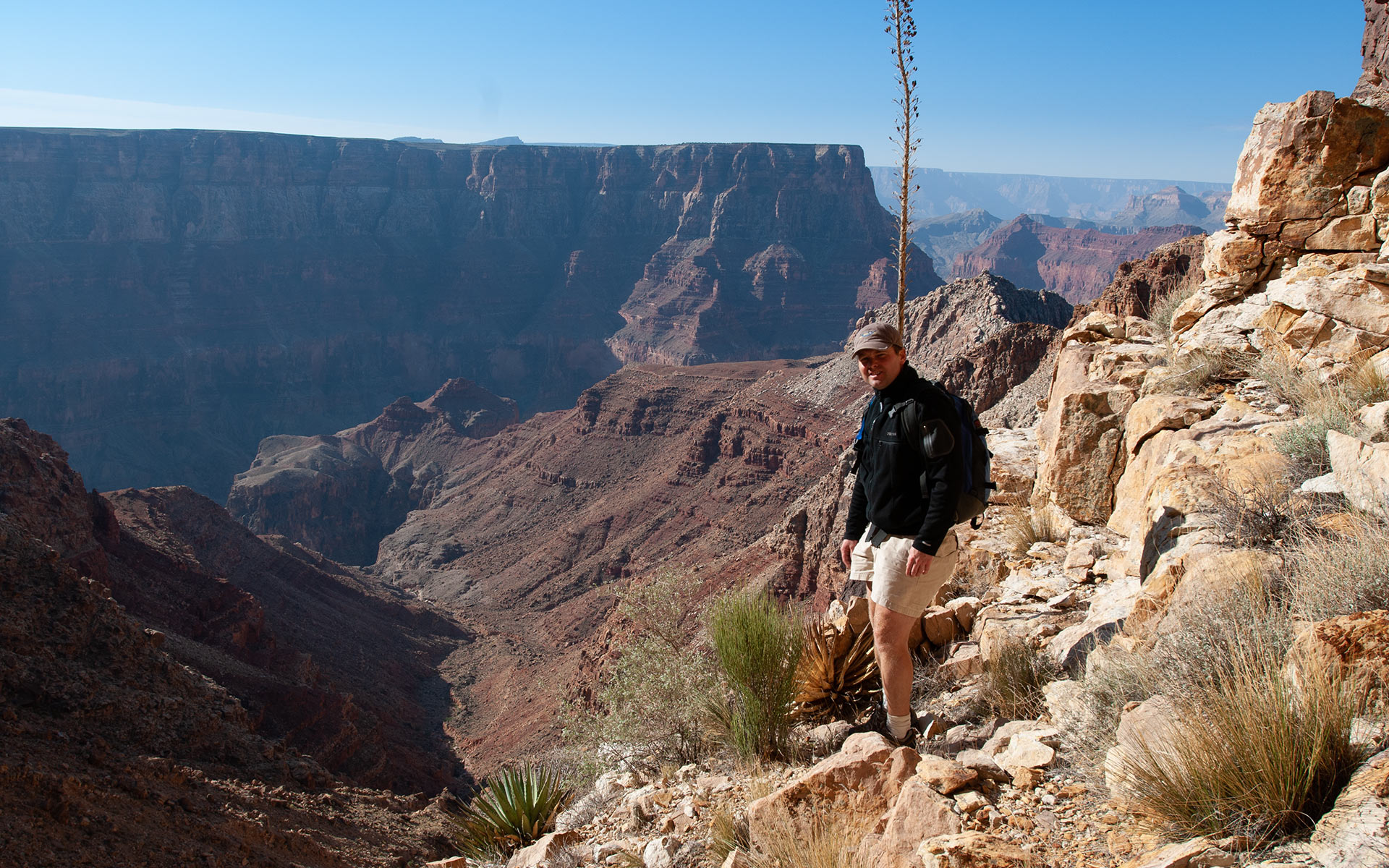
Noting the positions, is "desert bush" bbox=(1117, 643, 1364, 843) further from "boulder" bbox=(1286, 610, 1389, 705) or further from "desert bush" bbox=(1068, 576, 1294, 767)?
"desert bush" bbox=(1068, 576, 1294, 767)

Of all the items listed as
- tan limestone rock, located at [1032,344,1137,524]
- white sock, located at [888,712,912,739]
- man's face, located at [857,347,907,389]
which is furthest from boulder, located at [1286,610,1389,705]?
tan limestone rock, located at [1032,344,1137,524]

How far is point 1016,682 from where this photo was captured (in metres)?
5.04

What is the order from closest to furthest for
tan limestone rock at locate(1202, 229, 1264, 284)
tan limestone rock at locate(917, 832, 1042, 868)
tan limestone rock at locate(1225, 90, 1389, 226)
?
1. tan limestone rock at locate(917, 832, 1042, 868)
2. tan limestone rock at locate(1225, 90, 1389, 226)
3. tan limestone rock at locate(1202, 229, 1264, 284)

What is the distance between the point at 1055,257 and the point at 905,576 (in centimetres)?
17552

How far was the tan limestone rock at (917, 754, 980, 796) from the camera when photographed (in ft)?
12.6

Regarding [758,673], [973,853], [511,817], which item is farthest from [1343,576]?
[511,817]

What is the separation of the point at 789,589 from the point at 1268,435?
52.6ft

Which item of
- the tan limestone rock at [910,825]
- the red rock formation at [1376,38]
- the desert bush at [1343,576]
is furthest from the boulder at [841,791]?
the red rock formation at [1376,38]

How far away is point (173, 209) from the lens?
307 ft

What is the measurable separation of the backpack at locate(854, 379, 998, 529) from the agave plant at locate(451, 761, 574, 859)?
399cm

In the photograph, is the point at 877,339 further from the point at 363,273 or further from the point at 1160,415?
the point at 363,273

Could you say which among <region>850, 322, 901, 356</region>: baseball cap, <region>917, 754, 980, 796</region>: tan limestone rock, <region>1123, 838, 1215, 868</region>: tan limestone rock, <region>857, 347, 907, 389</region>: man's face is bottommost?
<region>917, 754, 980, 796</region>: tan limestone rock

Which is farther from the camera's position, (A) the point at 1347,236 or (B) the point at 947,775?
(A) the point at 1347,236

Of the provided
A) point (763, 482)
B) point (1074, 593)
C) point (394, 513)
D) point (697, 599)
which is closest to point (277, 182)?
point (394, 513)
